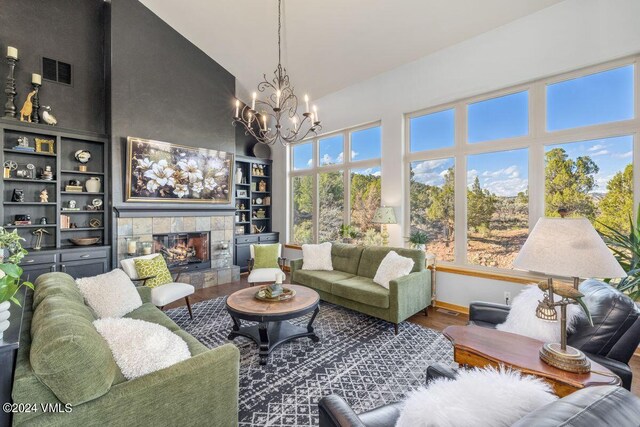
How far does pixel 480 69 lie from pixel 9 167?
6.49 meters

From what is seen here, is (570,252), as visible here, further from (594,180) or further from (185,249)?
(185,249)

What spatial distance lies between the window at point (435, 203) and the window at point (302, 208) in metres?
2.41

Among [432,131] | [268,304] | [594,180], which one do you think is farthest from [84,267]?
[594,180]

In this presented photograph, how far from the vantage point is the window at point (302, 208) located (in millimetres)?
6371

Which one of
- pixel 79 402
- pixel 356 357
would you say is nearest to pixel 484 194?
pixel 356 357

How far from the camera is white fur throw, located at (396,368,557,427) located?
83 cm

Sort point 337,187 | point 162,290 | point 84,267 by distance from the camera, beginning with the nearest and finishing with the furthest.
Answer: point 162,290
point 84,267
point 337,187

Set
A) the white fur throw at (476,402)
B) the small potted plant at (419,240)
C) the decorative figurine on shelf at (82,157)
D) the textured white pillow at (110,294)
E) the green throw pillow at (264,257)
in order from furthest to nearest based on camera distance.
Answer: the green throw pillow at (264,257) < the decorative figurine on shelf at (82,157) < the small potted plant at (419,240) < the textured white pillow at (110,294) < the white fur throw at (476,402)

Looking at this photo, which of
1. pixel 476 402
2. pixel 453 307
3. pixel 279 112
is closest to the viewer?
pixel 476 402

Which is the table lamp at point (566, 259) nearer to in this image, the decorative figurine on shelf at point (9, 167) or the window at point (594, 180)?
the window at point (594, 180)

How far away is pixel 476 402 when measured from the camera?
2.85 feet

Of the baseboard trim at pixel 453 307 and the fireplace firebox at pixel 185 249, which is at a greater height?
the fireplace firebox at pixel 185 249

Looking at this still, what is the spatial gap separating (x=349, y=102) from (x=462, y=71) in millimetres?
2016

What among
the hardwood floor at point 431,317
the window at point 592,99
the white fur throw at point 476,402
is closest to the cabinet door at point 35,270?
the hardwood floor at point 431,317
